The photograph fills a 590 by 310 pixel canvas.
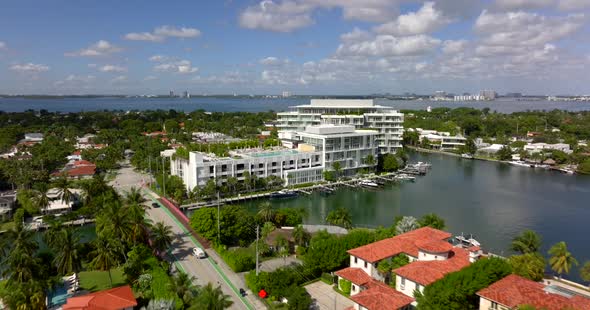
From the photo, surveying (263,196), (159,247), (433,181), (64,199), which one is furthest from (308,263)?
(433,181)

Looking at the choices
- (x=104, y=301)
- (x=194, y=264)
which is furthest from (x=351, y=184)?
(x=104, y=301)

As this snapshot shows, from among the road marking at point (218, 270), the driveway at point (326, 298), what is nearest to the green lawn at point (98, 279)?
the road marking at point (218, 270)

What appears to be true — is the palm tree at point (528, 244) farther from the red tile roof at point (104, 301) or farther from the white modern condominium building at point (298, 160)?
the white modern condominium building at point (298, 160)

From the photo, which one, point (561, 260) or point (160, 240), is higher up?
point (160, 240)

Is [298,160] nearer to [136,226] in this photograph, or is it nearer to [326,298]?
[136,226]

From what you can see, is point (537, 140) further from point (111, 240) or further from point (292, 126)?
point (111, 240)
